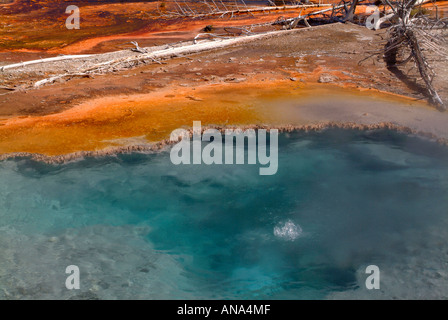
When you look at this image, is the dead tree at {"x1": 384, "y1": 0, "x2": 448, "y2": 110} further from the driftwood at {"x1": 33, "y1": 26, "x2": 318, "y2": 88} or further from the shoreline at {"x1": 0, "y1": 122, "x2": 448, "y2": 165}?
the driftwood at {"x1": 33, "y1": 26, "x2": 318, "y2": 88}

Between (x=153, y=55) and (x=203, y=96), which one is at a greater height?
(x=153, y=55)

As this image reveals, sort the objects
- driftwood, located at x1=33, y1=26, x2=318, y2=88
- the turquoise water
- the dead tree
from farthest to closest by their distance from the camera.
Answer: driftwood, located at x1=33, y1=26, x2=318, y2=88 → the dead tree → the turquoise water

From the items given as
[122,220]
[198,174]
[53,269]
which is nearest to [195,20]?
[198,174]

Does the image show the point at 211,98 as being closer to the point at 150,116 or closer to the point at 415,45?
the point at 150,116

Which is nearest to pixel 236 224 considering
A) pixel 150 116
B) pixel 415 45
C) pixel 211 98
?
pixel 150 116

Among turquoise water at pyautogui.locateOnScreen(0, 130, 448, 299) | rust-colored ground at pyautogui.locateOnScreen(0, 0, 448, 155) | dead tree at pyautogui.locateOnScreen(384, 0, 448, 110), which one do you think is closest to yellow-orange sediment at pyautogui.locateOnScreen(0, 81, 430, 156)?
rust-colored ground at pyautogui.locateOnScreen(0, 0, 448, 155)

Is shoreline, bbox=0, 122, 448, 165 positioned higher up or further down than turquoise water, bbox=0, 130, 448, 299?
higher up
